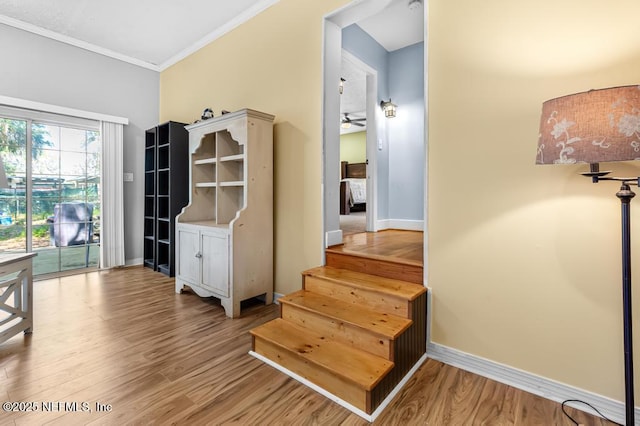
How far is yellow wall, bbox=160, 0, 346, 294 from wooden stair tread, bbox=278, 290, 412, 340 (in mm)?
565

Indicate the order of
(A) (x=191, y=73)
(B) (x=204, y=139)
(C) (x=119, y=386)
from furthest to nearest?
(A) (x=191, y=73)
(B) (x=204, y=139)
(C) (x=119, y=386)

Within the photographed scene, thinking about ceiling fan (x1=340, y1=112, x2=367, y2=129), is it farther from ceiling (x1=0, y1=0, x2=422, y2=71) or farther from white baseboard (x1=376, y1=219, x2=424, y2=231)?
white baseboard (x1=376, y1=219, x2=424, y2=231)

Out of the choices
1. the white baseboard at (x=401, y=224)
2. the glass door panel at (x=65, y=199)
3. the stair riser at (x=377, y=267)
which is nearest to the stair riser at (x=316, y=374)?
the stair riser at (x=377, y=267)

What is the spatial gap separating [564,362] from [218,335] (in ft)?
7.09

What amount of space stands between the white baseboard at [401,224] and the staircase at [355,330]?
1689 mm

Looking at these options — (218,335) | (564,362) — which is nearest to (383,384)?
(564,362)

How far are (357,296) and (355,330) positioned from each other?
0.33 m

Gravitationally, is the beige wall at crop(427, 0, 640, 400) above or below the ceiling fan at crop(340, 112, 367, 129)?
below

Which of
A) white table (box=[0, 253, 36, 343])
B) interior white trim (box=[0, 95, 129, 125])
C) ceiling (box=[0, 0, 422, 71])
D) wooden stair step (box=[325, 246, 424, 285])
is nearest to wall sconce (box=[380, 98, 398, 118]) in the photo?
ceiling (box=[0, 0, 422, 71])

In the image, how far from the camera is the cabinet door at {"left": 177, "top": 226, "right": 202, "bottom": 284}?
302cm

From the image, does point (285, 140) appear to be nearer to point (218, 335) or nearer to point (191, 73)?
point (218, 335)

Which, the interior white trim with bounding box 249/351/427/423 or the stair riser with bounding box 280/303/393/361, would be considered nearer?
the interior white trim with bounding box 249/351/427/423

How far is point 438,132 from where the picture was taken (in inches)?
79.7

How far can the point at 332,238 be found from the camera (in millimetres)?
2775
